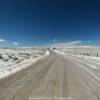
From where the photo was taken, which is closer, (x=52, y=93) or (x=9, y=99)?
(x=9, y=99)

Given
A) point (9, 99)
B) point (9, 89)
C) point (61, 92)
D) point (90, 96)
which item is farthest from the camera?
point (9, 89)

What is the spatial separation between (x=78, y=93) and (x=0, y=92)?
348cm

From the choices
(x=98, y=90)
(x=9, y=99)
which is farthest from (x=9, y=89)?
(x=98, y=90)

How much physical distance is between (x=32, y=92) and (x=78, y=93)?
2.05 meters

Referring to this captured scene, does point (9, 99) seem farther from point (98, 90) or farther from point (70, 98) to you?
point (98, 90)

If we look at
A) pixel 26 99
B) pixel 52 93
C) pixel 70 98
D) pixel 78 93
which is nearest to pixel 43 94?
pixel 52 93

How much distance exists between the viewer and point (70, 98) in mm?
4848

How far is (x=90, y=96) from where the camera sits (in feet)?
16.7

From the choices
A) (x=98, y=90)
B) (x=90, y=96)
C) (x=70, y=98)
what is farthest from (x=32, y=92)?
(x=98, y=90)

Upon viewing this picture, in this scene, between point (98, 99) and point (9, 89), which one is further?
point (9, 89)

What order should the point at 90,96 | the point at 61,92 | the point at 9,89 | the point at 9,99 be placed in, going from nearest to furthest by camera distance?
the point at 9,99 < the point at 90,96 < the point at 61,92 < the point at 9,89

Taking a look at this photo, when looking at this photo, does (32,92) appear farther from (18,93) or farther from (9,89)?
(9,89)

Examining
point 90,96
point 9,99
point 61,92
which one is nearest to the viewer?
point 9,99

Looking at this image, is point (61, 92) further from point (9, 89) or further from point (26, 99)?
point (9, 89)
